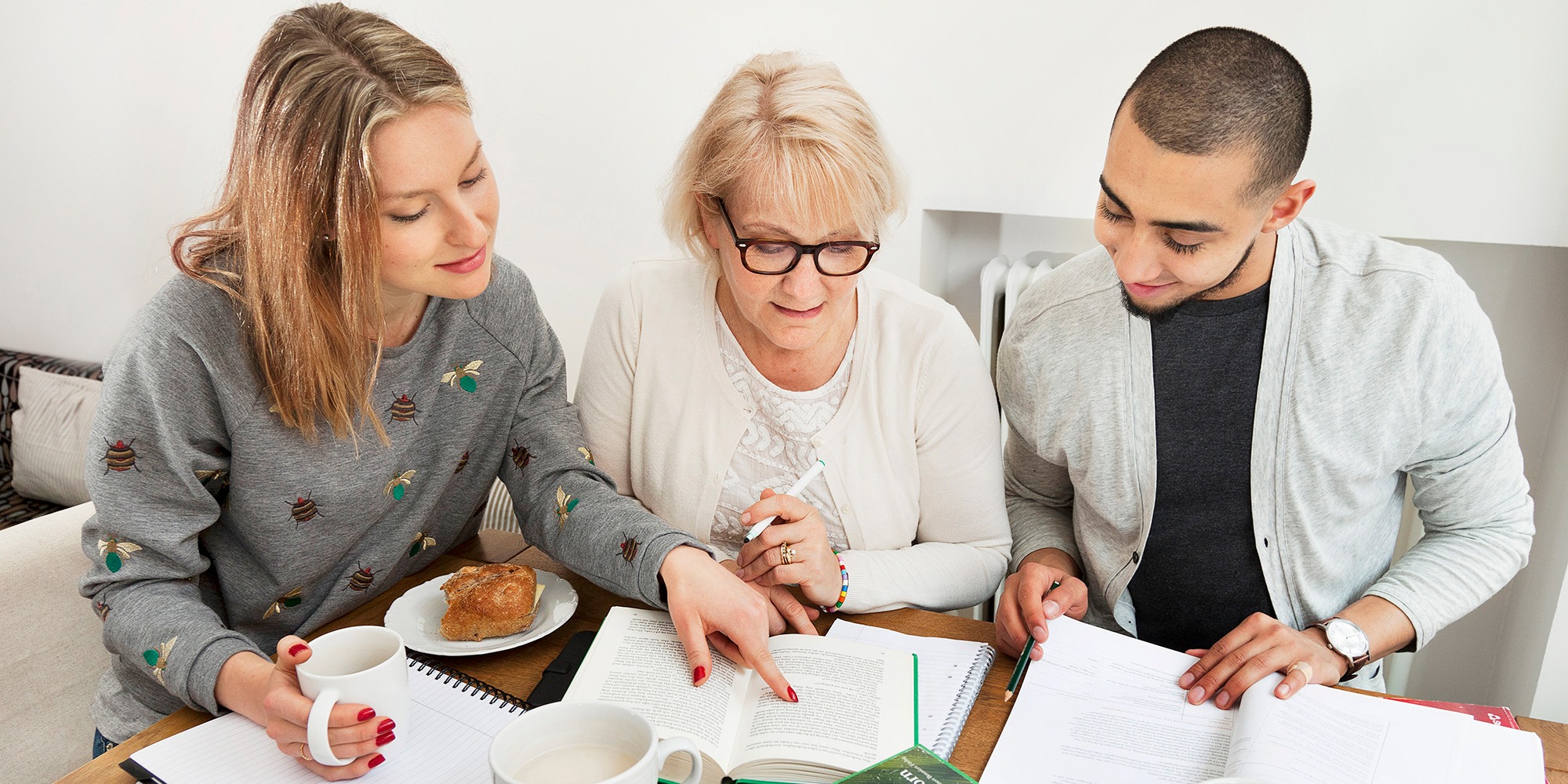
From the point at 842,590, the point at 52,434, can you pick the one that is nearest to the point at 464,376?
the point at 842,590

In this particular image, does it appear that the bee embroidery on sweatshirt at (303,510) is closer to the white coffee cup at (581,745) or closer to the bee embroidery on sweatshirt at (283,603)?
the bee embroidery on sweatshirt at (283,603)

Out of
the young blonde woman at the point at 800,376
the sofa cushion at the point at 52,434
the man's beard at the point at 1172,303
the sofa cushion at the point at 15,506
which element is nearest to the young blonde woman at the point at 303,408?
the young blonde woman at the point at 800,376

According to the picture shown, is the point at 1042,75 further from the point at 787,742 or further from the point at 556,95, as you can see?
the point at 787,742

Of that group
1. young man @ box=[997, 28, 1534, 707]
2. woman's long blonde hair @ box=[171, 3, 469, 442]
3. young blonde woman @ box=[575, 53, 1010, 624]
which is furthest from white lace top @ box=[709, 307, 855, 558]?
woman's long blonde hair @ box=[171, 3, 469, 442]

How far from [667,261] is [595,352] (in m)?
0.18

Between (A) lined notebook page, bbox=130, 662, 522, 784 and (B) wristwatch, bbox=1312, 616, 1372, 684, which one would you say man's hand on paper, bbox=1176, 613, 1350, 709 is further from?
(A) lined notebook page, bbox=130, 662, 522, 784

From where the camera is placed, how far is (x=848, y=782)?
784 mm

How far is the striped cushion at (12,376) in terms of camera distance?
2.79m

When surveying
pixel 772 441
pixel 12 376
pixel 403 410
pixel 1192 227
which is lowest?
pixel 12 376

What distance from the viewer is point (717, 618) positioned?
973mm

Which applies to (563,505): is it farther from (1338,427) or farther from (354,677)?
(1338,427)

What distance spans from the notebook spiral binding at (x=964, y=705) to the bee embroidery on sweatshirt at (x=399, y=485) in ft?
2.26

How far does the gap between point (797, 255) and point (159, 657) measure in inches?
31.5

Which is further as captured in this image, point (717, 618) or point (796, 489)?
point (796, 489)
